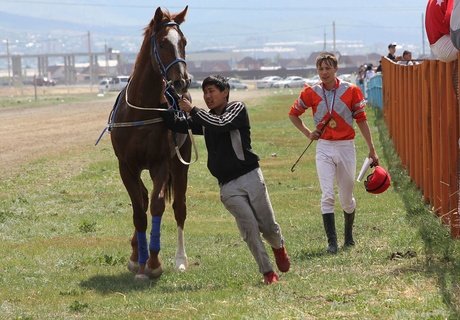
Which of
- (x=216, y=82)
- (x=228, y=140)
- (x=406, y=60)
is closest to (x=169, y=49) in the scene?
(x=216, y=82)

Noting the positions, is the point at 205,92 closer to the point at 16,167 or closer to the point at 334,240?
the point at 334,240

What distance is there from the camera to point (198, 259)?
12273 mm

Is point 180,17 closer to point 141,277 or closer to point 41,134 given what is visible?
point 141,277

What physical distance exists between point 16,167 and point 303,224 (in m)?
10.5

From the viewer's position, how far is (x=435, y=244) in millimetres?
10875

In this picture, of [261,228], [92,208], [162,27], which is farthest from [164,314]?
[92,208]

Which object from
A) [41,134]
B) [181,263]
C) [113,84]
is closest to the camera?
[181,263]

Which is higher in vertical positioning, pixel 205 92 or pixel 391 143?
pixel 205 92

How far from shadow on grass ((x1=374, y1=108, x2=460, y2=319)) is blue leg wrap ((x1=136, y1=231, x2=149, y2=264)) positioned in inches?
101

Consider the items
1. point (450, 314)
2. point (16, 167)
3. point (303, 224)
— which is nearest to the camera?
point (450, 314)

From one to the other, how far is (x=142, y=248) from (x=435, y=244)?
8.82 ft

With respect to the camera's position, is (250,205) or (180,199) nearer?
(250,205)

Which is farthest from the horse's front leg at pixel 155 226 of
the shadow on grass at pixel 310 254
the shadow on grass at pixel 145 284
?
the shadow on grass at pixel 310 254

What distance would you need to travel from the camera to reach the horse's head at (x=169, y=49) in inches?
413
